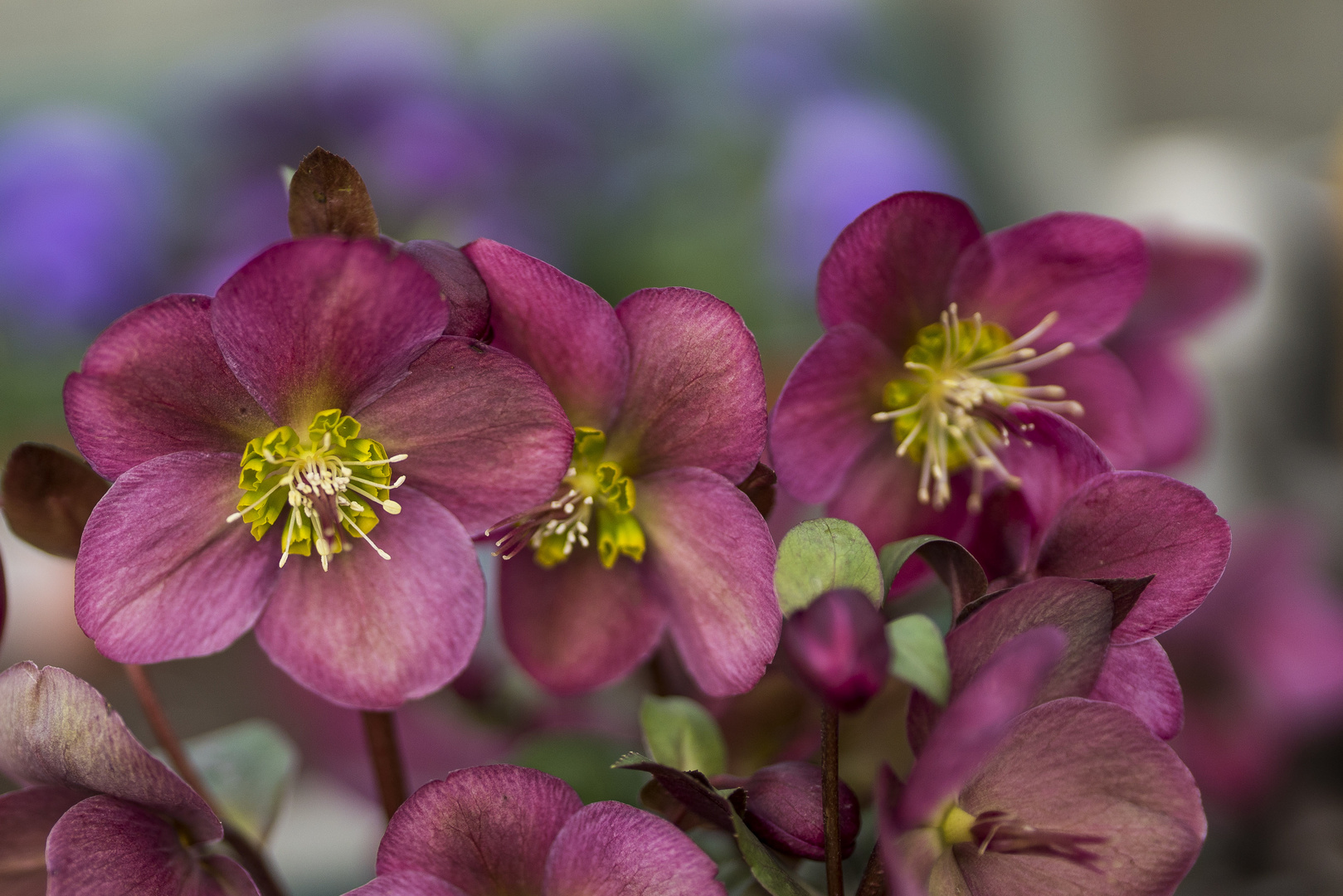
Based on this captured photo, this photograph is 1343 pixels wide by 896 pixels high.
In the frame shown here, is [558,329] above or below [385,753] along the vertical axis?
above

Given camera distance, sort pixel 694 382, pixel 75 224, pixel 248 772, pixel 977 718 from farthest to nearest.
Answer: pixel 75 224
pixel 248 772
pixel 694 382
pixel 977 718

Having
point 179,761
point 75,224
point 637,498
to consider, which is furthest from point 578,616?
point 75,224

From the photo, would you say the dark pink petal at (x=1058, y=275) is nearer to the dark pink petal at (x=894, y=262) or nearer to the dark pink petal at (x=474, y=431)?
the dark pink petal at (x=894, y=262)

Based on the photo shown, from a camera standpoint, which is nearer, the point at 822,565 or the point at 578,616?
the point at 822,565

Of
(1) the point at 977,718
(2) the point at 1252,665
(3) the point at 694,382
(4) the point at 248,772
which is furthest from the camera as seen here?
(2) the point at 1252,665

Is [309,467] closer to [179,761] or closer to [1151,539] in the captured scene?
[179,761]

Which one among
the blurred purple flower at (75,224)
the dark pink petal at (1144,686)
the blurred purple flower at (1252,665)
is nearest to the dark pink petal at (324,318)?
the dark pink petal at (1144,686)
